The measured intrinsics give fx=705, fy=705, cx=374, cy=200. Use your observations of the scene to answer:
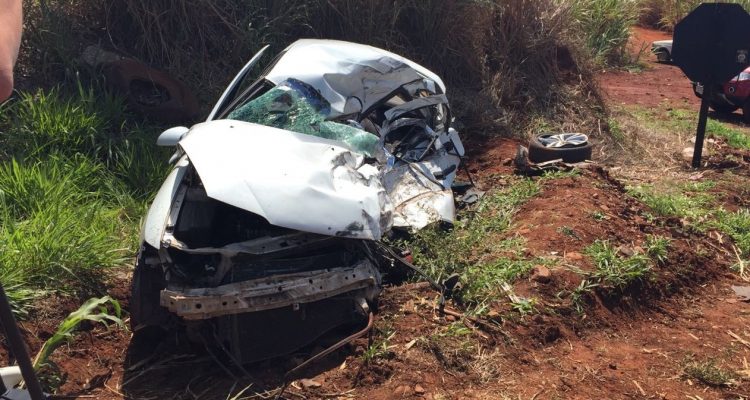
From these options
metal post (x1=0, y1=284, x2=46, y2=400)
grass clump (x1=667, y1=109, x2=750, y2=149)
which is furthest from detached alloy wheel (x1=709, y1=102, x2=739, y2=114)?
metal post (x1=0, y1=284, x2=46, y2=400)

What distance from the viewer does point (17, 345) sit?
2.19m

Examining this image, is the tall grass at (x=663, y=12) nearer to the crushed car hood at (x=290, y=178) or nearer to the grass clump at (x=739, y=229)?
the grass clump at (x=739, y=229)

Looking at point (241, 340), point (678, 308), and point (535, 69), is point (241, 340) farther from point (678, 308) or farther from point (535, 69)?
point (535, 69)

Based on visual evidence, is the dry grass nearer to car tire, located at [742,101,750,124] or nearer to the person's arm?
car tire, located at [742,101,750,124]

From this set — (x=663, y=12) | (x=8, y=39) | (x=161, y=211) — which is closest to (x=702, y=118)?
(x=161, y=211)

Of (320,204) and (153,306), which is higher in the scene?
(320,204)

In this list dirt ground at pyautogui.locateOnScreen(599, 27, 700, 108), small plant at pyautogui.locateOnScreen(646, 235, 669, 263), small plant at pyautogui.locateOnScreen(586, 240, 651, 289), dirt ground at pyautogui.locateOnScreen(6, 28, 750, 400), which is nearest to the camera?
dirt ground at pyautogui.locateOnScreen(6, 28, 750, 400)

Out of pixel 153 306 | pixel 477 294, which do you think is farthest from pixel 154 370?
pixel 477 294

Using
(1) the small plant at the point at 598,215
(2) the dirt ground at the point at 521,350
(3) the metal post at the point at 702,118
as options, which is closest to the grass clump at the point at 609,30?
(3) the metal post at the point at 702,118

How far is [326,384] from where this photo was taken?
12.2 ft

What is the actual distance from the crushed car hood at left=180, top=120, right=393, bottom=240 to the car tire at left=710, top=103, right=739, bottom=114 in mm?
7733

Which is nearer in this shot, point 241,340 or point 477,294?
point 241,340

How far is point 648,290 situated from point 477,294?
1227 mm

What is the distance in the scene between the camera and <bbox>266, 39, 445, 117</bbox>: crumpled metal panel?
5.14m
